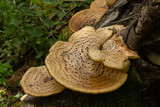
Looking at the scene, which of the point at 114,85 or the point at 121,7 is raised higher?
the point at 121,7

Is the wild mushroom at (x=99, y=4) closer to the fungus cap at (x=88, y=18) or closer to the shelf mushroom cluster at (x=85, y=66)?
the fungus cap at (x=88, y=18)

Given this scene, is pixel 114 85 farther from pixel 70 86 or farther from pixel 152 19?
pixel 152 19

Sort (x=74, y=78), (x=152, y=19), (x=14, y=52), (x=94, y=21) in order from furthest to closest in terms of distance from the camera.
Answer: (x=14, y=52), (x=94, y=21), (x=74, y=78), (x=152, y=19)

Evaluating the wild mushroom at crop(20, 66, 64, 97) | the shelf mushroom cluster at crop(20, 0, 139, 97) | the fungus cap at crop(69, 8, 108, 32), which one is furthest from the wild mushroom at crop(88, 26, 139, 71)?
the fungus cap at crop(69, 8, 108, 32)

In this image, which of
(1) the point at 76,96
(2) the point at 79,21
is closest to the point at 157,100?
(1) the point at 76,96

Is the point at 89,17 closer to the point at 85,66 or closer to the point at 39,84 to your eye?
the point at 85,66

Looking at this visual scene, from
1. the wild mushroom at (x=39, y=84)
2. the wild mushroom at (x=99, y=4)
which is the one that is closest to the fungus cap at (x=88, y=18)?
the wild mushroom at (x=99, y=4)

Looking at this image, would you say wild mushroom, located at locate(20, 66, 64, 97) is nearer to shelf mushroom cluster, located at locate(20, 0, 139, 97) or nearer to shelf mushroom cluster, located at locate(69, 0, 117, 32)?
shelf mushroom cluster, located at locate(20, 0, 139, 97)
